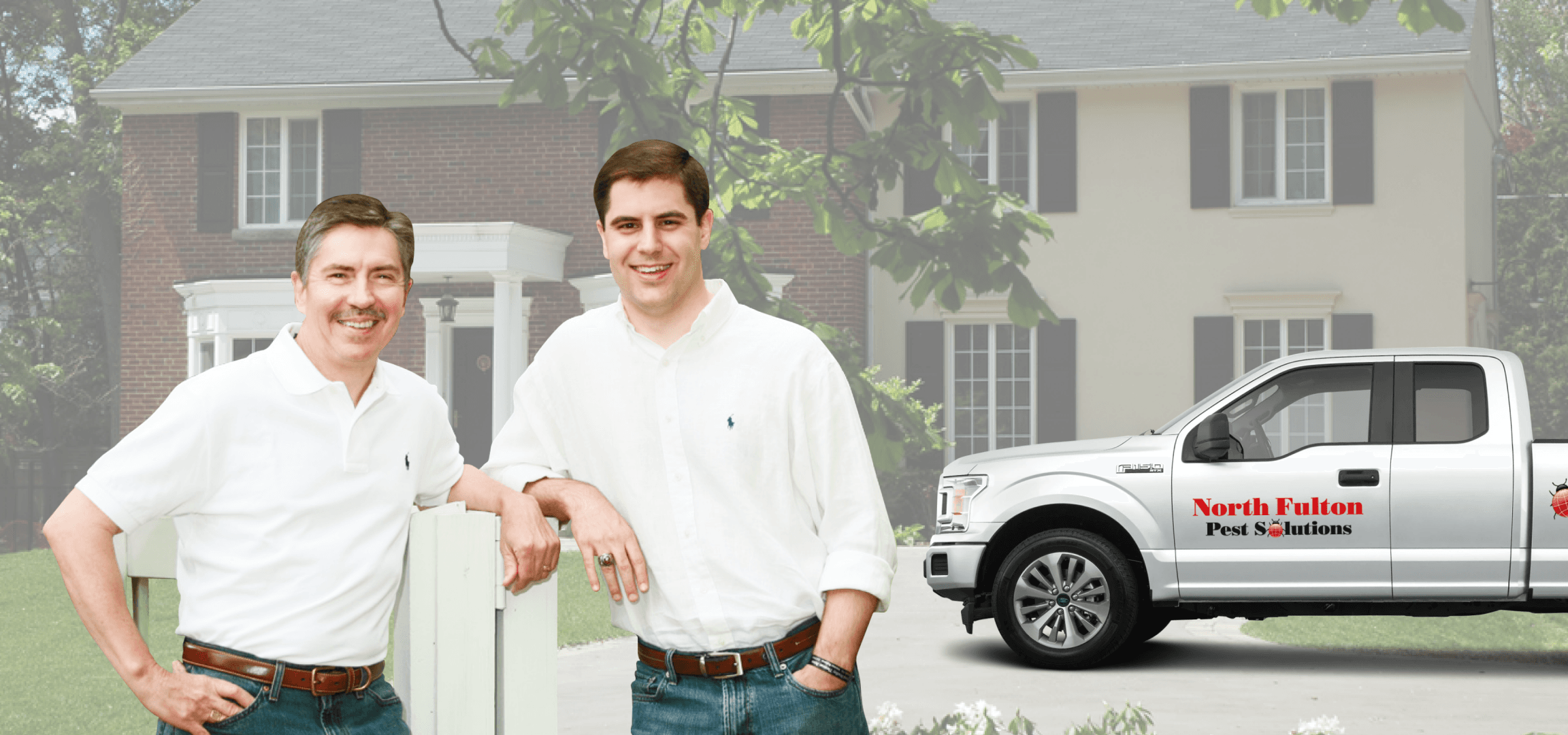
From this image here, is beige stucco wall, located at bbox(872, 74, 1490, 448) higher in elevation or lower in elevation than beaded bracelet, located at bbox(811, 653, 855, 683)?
higher

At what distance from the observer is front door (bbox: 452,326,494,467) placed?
23.9m

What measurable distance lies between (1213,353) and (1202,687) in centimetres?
1438

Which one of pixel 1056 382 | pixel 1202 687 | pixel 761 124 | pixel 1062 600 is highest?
pixel 761 124

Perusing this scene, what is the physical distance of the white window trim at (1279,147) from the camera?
875 inches

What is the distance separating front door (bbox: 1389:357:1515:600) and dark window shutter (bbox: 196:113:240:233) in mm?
20550

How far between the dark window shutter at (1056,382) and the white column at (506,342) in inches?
306

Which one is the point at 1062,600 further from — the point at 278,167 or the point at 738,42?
the point at 278,167

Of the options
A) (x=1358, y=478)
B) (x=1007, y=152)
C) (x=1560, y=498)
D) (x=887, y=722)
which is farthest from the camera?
(x=1007, y=152)

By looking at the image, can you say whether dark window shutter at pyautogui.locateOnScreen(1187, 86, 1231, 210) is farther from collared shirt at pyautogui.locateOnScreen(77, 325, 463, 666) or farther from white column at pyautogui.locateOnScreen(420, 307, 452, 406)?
collared shirt at pyautogui.locateOnScreen(77, 325, 463, 666)

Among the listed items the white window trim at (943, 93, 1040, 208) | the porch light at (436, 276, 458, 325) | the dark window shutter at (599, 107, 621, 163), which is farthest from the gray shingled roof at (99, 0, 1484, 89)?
the porch light at (436, 276, 458, 325)

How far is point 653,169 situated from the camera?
2.67 m

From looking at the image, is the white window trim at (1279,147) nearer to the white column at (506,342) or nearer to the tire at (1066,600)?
the white column at (506,342)

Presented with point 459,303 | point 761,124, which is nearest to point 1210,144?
point 761,124

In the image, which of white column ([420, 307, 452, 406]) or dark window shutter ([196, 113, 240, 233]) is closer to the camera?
white column ([420, 307, 452, 406])
